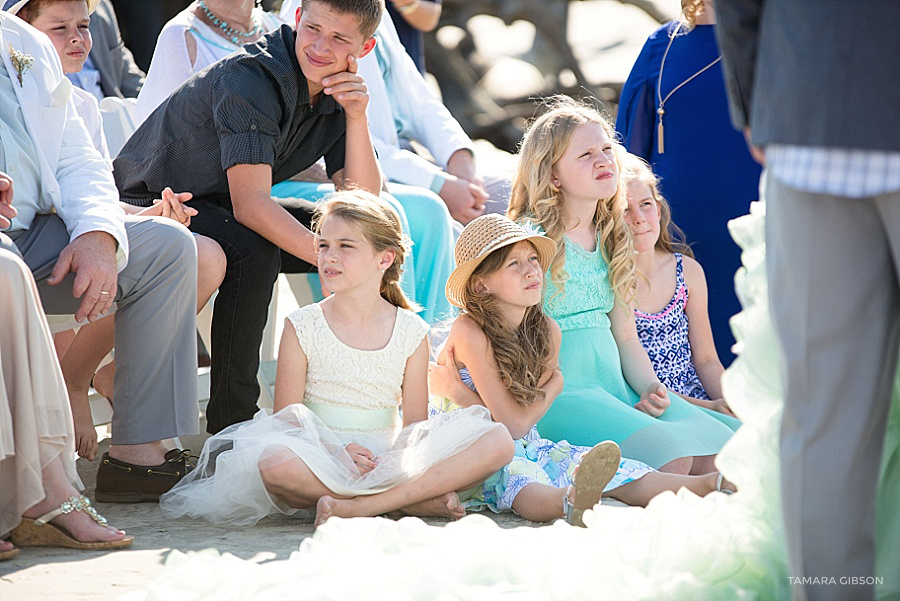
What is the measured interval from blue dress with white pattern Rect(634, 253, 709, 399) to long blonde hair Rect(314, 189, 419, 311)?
3.21 ft

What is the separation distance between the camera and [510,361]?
11.8 ft

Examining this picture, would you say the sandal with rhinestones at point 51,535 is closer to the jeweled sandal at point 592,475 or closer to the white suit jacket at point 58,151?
the white suit jacket at point 58,151

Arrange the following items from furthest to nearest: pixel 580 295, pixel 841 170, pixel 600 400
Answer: pixel 580 295 < pixel 600 400 < pixel 841 170

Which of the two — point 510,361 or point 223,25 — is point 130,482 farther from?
point 223,25

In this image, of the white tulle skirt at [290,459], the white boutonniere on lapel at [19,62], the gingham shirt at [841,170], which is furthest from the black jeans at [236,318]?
the gingham shirt at [841,170]

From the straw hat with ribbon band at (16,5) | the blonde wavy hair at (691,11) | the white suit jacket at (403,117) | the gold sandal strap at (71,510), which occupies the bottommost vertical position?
the gold sandal strap at (71,510)

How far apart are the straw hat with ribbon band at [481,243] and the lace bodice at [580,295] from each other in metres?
0.19

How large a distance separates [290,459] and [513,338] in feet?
2.91

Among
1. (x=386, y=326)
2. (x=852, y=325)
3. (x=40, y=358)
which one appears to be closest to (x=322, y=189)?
(x=386, y=326)

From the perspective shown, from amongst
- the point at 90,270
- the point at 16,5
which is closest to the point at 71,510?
the point at 90,270

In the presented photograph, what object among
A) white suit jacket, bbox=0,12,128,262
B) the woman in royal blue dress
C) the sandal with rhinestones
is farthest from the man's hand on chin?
the woman in royal blue dress

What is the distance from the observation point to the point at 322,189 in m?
4.38

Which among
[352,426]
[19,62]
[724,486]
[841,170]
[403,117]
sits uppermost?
[19,62]

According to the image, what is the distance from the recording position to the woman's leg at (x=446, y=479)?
3.13 metres
